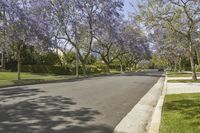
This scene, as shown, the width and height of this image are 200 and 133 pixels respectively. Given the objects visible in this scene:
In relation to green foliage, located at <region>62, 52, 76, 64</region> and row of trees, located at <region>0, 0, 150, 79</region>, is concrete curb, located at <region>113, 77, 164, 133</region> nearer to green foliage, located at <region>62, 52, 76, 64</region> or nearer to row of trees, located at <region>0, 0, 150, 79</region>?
row of trees, located at <region>0, 0, 150, 79</region>

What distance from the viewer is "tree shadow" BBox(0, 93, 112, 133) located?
921 cm

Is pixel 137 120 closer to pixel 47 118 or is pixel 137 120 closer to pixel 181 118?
pixel 181 118

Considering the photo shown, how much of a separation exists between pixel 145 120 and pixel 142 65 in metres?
157

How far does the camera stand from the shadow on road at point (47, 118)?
30.2 ft

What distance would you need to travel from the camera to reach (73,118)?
1081cm

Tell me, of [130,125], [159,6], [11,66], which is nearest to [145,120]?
[130,125]

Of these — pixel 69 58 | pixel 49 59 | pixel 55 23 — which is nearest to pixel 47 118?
pixel 55 23

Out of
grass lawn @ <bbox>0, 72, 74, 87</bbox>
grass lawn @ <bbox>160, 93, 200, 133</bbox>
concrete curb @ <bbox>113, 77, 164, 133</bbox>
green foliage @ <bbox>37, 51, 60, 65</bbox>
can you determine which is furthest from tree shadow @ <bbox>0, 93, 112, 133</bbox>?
green foliage @ <bbox>37, 51, 60, 65</bbox>

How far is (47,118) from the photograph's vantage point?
1065cm

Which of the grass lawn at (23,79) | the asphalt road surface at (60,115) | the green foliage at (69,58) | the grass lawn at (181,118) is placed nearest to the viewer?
the grass lawn at (181,118)

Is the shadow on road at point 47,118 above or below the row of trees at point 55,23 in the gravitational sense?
below

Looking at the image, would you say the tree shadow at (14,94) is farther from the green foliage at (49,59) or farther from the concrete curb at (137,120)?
the green foliage at (49,59)

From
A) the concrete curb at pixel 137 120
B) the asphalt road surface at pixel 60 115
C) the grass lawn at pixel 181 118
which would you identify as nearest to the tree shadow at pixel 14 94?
the asphalt road surface at pixel 60 115

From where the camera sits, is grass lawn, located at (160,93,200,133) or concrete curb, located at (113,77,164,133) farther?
concrete curb, located at (113,77,164,133)
